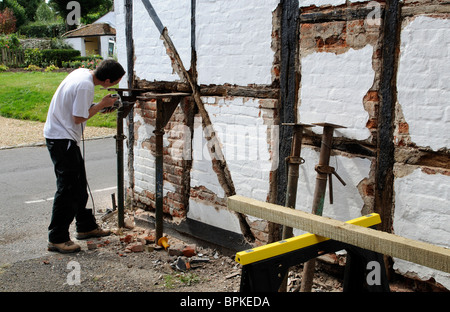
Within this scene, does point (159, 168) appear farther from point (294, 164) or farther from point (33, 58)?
point (33, 58)

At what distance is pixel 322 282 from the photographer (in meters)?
3.59

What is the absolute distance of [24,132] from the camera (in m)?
11.3

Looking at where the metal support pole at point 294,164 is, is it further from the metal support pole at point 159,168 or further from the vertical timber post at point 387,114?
the metal support pole at point 159,168

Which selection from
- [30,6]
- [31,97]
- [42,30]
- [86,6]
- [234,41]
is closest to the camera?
[234,41]

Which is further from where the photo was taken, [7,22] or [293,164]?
[7,22]

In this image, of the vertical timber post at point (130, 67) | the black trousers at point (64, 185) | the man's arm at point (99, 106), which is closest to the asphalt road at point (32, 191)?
the black trousers at point (64, 185)

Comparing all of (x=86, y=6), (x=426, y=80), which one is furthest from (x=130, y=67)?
(x=86, y=6)

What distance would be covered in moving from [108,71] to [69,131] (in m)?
0.66

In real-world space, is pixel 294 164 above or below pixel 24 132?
above

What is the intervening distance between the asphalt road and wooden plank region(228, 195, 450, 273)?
2.93 m

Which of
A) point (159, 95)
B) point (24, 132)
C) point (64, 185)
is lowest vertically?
point (24, 132)

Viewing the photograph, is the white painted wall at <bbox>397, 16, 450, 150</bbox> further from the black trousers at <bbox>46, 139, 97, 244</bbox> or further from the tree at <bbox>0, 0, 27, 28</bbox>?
the tree at <bbox>0, 0, 27, 28</bbox>

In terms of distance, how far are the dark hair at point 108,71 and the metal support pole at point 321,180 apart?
7.08ft

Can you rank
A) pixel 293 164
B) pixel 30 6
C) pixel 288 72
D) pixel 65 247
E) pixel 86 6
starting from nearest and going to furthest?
pixel 293 164 → pixel 288 72 → pixel 65 247 → pixel 86 6 → pixel 30 6
